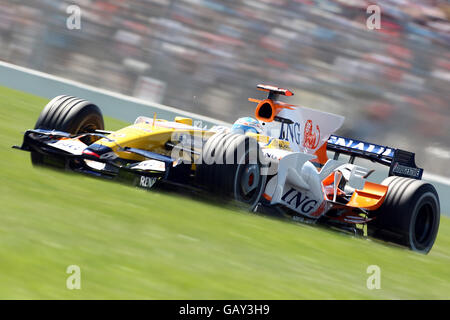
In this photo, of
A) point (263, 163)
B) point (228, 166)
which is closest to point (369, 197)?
point (263, 163)

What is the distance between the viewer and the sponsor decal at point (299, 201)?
7.51m

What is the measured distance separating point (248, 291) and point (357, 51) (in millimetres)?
9308

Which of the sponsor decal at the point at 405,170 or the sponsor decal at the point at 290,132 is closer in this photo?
the sponsor decal at the point at 290,132

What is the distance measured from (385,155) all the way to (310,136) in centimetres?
85

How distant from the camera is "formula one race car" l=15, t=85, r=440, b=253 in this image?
667 centimetres

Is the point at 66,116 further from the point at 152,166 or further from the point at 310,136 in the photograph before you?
the point at 310,136

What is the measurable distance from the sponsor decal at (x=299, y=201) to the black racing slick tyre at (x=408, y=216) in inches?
23.5

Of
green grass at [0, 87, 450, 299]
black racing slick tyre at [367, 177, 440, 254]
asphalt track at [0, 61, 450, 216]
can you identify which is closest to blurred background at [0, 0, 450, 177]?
asphalt track at [0, 61, 450, 216]

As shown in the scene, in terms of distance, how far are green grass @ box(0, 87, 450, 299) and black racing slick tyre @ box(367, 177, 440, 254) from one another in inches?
6.9

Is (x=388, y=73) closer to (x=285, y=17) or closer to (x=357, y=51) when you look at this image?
(x=357, y=51)

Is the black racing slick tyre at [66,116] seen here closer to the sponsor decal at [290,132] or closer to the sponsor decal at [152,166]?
the sponsor decal at [152,166]

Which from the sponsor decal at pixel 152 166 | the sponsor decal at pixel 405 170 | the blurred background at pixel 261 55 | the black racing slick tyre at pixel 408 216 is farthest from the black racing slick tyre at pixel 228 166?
the blurred background at pixel 261 55

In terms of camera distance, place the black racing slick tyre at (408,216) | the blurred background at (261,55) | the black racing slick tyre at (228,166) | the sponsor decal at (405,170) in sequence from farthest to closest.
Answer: the blurred background at (261,55) → the sponsor decal at (405,170) → the black racing slick tyre at (408,216) → the black racing slick tyre at (228,166)
